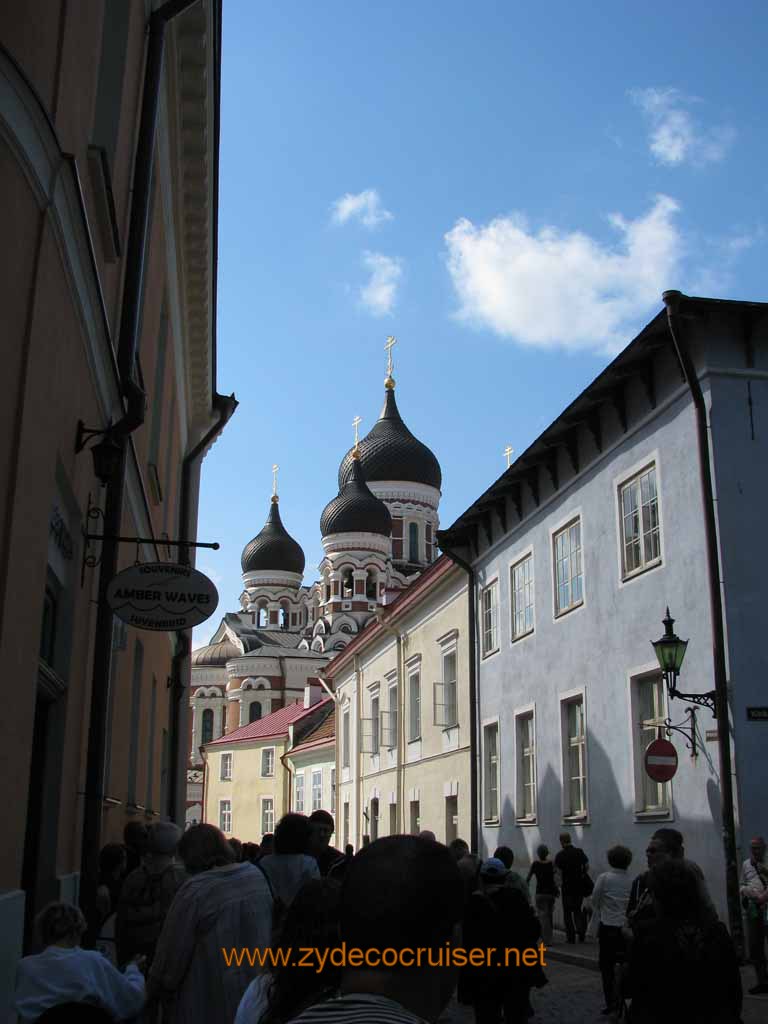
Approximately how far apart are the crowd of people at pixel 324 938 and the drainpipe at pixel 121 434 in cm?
31

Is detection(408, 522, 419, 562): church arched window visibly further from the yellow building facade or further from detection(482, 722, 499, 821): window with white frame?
detection(482, 722, 499, 821): window with white frame

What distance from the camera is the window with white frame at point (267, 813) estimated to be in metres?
55.5

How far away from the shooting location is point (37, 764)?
25.1ft

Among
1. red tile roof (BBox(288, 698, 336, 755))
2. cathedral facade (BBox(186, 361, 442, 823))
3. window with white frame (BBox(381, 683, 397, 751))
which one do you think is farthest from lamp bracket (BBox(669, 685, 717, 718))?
cathedral facade (BBox(186, 361, 442, 823))

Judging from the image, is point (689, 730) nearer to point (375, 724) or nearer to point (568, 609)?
point (568, 609)

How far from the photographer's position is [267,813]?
2202 inches

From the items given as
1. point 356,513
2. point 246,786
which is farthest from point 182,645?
point 356,513

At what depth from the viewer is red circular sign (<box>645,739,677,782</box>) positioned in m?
13.4

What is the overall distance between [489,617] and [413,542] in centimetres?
5080

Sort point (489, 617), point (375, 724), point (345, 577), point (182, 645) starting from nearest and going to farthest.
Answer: point (182, 645)
point (489, 617)
point (375, 724)
point (345, 577)

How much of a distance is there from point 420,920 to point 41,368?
4456 millimetres

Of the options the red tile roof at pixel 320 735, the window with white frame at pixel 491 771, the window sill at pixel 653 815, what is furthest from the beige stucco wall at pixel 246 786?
the window sill at pixel 653 815

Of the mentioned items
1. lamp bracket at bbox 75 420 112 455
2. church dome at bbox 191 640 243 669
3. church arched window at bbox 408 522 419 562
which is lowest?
lamp bracket at bbox 75 420 112 455

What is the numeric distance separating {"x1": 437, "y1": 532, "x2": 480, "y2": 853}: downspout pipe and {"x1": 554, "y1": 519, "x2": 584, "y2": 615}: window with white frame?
4918mm
